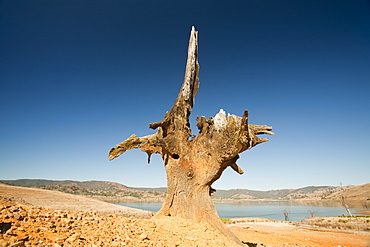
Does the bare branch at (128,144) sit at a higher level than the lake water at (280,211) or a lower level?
higher

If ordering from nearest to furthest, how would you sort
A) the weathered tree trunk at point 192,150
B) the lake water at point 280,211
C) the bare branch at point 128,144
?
1. the weathered tree trunk at point 192,150
2. the bare branch at point 128,144
3. the lake water at point 280,211

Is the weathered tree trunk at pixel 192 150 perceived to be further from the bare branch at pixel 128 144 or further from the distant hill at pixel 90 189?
the distant hill at pixel 90 189

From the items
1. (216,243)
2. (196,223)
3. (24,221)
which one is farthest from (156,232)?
(24,221)

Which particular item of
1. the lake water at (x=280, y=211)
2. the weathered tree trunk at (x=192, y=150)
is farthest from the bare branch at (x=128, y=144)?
the lake water at (x=280, y=211)

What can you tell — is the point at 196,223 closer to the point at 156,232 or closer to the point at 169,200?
the point at 169,200

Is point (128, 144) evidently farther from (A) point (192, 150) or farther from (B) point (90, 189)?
(B) point (90, 189)

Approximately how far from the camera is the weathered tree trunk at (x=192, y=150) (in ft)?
21.0

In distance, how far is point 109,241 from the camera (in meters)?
3.44

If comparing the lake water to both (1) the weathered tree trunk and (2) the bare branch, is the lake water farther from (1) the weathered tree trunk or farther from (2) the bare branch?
(2) the bare branch

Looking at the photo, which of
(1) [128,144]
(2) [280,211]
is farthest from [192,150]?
(2) [280,211]

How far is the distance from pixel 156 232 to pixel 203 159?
2.90m

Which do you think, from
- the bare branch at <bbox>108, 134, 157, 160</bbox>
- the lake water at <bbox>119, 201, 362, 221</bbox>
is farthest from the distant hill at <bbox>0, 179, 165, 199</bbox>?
the bare branch at <bbox>108, 134, 157, 160</bbox>

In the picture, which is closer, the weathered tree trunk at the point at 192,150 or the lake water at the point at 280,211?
the weathered tree trunk at the point at 192,150

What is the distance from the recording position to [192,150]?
23.4 feet
